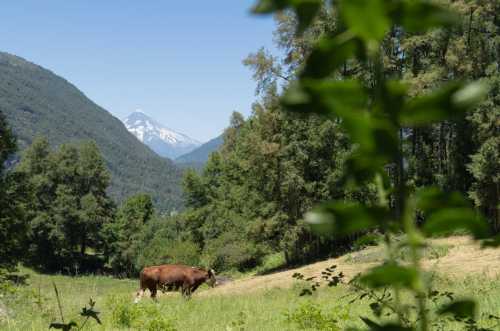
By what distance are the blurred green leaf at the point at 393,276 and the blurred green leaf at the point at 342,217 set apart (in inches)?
2.3

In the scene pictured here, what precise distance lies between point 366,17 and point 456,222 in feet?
0.80

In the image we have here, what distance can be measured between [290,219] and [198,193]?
2312 centimetres

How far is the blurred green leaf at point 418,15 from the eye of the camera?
21.1 inches

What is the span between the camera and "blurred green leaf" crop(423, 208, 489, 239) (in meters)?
0.57

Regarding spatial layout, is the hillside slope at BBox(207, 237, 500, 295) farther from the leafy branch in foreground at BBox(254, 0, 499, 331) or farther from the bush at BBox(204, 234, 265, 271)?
the leafy branch in foreground at BBox(254, 0, 499, 331)

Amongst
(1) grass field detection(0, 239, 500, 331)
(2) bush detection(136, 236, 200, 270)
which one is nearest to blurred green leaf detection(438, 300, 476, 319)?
(1) grass field detection(0, 239, 500, 331)

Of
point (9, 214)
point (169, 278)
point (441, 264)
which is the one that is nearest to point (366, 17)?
point (9, 214)

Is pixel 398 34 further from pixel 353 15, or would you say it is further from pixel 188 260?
pixel 353 15

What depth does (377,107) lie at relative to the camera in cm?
58

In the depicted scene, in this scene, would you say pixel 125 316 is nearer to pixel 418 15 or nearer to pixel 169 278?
pixel 418 15

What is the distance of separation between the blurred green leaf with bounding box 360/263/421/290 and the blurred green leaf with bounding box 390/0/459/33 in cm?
25

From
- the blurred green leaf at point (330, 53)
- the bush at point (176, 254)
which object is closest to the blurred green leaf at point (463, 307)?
the blurred green leaf at point (330, 53)

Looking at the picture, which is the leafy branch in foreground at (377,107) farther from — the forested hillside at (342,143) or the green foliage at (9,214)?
the forested hillside at (342,143)

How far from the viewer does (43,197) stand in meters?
60.2
